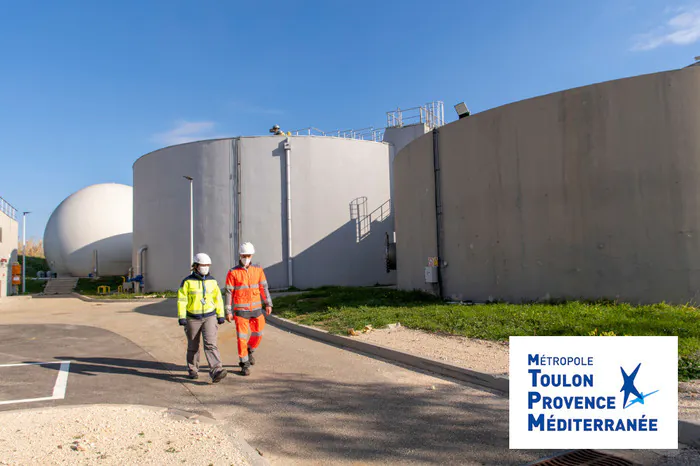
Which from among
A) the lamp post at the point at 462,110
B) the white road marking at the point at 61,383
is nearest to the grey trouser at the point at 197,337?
the white road marking at the point at 61,383

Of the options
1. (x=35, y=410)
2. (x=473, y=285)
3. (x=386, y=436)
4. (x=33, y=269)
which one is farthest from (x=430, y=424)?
(x=33, y=269)

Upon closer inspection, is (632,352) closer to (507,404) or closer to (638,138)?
(507,404)

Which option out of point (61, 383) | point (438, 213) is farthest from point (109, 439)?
point (438, 213)

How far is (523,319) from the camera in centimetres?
895

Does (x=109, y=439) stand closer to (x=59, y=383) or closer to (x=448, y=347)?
(x=59, y=383)

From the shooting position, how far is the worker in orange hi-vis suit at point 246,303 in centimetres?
713

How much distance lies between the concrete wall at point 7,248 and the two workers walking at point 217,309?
87.9ft

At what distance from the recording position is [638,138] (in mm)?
10148

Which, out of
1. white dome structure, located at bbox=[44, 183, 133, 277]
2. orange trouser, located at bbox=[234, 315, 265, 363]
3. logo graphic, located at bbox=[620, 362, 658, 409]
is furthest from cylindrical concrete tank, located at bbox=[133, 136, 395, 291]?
logo graphic, located at bbox=[620, 362, 658, 409]

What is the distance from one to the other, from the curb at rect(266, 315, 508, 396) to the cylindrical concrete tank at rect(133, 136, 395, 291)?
42.1 feet

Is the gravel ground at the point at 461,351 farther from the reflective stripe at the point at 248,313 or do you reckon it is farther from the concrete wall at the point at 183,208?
the concrete wall at the point at 183,208

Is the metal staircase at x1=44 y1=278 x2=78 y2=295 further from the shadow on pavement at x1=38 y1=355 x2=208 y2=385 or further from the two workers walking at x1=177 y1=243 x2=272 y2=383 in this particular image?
the two workers walking at x1=177 y1=243 x2=272 y2=383

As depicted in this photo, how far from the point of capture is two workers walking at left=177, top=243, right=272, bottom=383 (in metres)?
6.84

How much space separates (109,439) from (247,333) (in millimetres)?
2947
